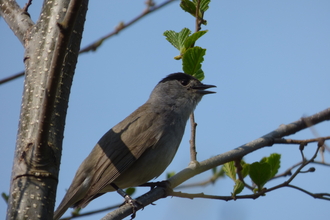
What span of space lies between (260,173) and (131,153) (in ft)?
5.72

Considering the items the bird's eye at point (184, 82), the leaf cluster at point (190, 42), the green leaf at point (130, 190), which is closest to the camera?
the leaf cluster at point (190, 42)

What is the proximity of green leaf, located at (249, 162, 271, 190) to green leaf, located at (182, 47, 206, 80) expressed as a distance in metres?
1.16

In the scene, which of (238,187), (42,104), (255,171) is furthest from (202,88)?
(42,104)

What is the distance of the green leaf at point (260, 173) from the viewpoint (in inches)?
149

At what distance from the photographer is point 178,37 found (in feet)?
13.8

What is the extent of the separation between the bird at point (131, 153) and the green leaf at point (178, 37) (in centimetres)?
129

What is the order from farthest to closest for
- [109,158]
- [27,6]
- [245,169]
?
[109,158], [245,169], [27,6]

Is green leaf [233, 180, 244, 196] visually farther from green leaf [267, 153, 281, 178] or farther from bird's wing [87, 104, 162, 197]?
bird's wing [87, 104, 162, 197]

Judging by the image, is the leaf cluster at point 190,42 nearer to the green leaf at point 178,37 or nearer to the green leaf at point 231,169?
the green leaf at point 178,37

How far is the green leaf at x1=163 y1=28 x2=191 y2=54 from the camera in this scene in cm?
414

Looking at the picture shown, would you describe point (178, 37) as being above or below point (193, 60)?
above

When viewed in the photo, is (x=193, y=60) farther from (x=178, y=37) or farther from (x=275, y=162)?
(x=275, y=162)

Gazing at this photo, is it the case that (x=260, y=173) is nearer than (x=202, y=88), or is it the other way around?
(x=260, y=173)

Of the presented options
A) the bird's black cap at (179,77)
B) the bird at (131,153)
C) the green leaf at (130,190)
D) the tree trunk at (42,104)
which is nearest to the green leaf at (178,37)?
the tree trunk at (42,104)
